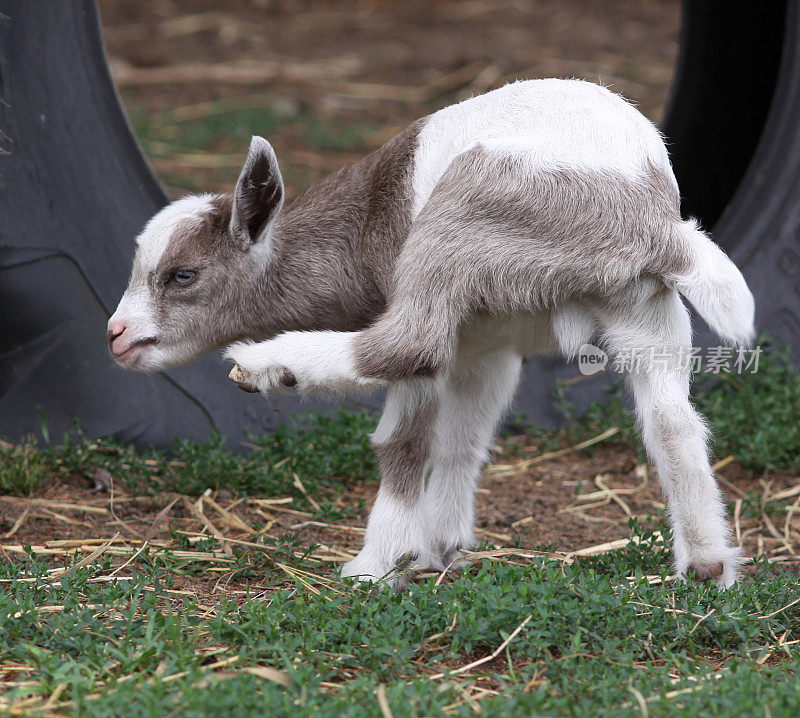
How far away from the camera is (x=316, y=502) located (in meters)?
4.77

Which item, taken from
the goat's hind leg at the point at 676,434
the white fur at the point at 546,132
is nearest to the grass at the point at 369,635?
the goat's hind leg at the point at 676,434

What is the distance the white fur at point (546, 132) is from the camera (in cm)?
346

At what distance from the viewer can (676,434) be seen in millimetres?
3531

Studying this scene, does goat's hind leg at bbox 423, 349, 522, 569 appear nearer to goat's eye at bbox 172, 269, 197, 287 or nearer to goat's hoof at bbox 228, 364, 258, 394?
goat's hoof at bbox 228, 364, 258, 394

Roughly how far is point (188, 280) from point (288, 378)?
66 centimetres

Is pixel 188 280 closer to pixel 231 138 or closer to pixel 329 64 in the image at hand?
pixel 231 138

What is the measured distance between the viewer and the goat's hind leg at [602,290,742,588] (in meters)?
3.54

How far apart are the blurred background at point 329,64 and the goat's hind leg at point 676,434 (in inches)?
215

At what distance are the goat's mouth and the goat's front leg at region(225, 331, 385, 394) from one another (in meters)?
0.46

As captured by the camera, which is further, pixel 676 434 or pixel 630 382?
pixel 630 382

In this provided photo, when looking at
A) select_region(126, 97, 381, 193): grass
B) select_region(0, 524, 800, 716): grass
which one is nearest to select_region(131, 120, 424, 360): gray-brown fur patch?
select_region(0, 524, 800, 716): grass

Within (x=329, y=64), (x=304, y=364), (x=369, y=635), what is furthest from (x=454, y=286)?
(x=329, y=64)

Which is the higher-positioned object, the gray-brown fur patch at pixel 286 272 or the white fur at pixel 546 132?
the white fur at pixel 546 132

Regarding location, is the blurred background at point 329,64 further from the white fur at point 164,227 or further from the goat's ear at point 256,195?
the goat's ear at point 256,195
